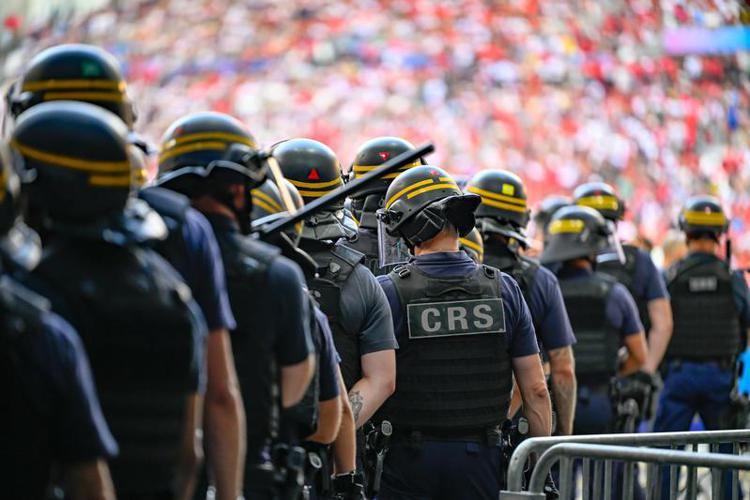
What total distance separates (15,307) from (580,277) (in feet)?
22.1

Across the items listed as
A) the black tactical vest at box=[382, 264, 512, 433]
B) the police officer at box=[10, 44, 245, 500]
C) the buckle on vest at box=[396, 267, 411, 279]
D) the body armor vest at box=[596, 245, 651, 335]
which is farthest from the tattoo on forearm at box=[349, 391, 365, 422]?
the body armor vest at box=[596, 245, 651, 335]

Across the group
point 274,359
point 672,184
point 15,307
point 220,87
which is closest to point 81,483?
point 15,307

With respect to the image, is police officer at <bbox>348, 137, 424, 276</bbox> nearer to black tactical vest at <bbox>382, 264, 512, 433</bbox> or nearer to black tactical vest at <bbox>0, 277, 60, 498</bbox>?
black tactical vest at <bbox>382, 264, 512, 433</bbox>

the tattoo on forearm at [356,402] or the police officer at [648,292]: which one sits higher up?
the police officer at [648,292]

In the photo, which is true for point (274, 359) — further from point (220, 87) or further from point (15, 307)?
point (220, 87)

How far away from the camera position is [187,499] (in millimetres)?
3230

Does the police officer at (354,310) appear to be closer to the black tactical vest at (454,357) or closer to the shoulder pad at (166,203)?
the black tactical vest at (454,357)

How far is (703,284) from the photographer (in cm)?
1096

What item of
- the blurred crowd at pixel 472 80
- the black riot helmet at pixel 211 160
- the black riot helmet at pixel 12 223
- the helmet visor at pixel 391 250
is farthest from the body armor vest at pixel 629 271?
the blurred crowd at pixel 472 80

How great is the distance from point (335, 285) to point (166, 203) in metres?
2.07

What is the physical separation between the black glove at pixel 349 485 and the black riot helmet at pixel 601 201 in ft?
19.7

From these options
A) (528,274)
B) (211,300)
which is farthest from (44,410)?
(528,274)

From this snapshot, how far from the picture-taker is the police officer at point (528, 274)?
22.2ft

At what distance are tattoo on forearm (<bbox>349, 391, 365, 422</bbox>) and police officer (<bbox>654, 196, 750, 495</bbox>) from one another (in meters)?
5.72
